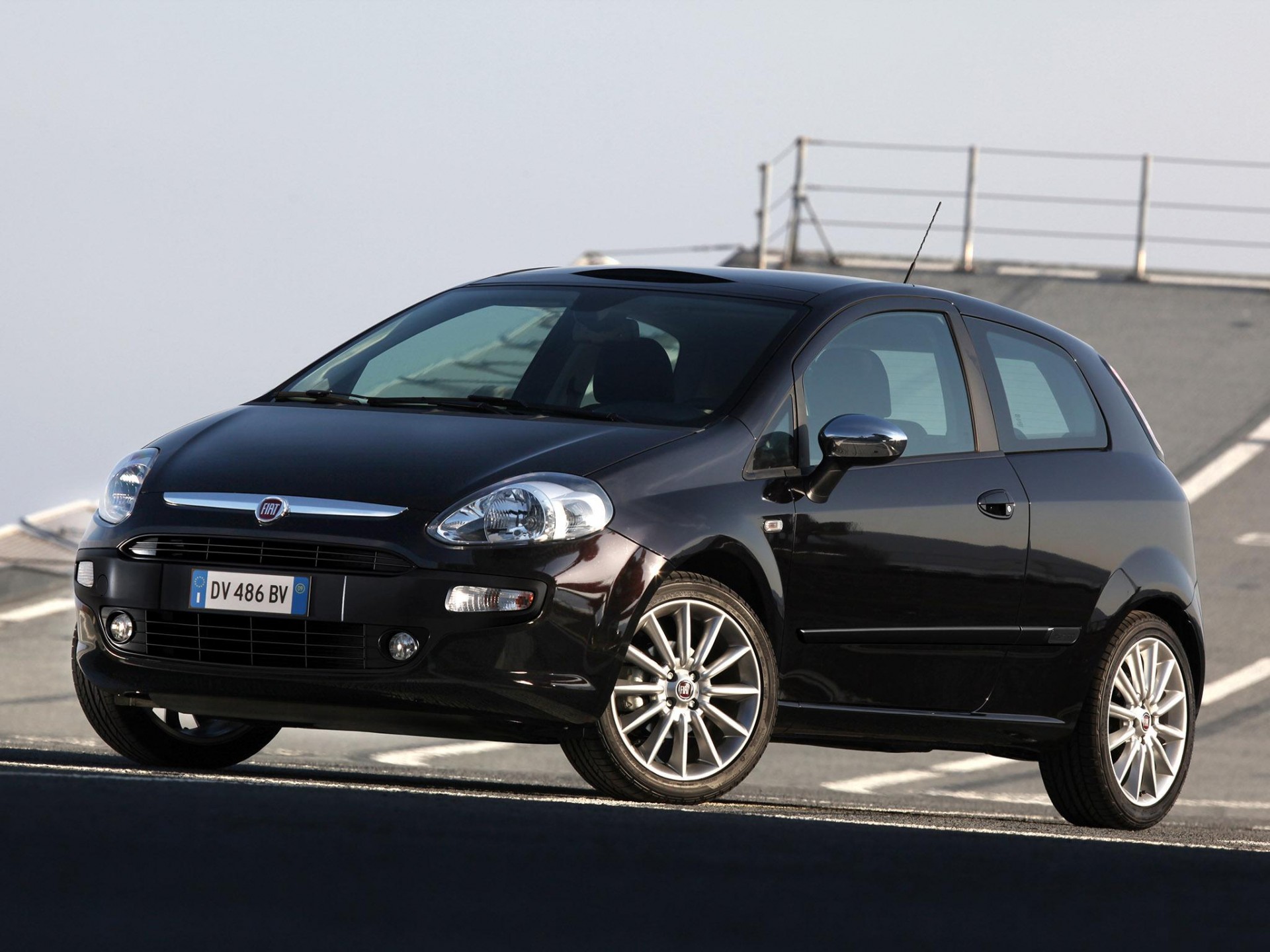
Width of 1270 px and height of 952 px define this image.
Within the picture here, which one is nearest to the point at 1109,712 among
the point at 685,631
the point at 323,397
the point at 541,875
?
the point at 685,631

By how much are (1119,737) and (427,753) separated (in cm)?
767

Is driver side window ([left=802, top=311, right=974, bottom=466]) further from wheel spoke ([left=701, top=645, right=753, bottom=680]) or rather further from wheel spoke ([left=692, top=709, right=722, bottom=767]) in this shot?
wheel spoke ([left=692, top=709, right=722, bottom=767])

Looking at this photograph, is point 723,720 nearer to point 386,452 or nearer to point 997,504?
point 386,452

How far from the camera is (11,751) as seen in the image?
771cm

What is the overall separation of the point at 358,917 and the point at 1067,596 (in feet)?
14.3

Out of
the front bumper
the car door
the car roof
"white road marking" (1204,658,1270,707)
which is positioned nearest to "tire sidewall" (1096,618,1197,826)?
the car door

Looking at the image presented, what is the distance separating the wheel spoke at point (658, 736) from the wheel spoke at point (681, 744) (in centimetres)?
2

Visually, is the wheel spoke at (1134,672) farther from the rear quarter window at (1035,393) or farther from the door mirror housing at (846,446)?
the door mirror housing at (846,446)

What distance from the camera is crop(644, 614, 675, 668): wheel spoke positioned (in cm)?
627

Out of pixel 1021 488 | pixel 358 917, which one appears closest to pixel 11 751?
pixel 1021 488

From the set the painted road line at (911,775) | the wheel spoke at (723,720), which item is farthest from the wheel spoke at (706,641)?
the painted road line at (911,775)

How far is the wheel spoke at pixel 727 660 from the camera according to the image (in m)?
6.41

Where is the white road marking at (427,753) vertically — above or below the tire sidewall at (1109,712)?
below

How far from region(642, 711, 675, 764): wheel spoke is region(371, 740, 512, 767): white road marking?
7699 mm
